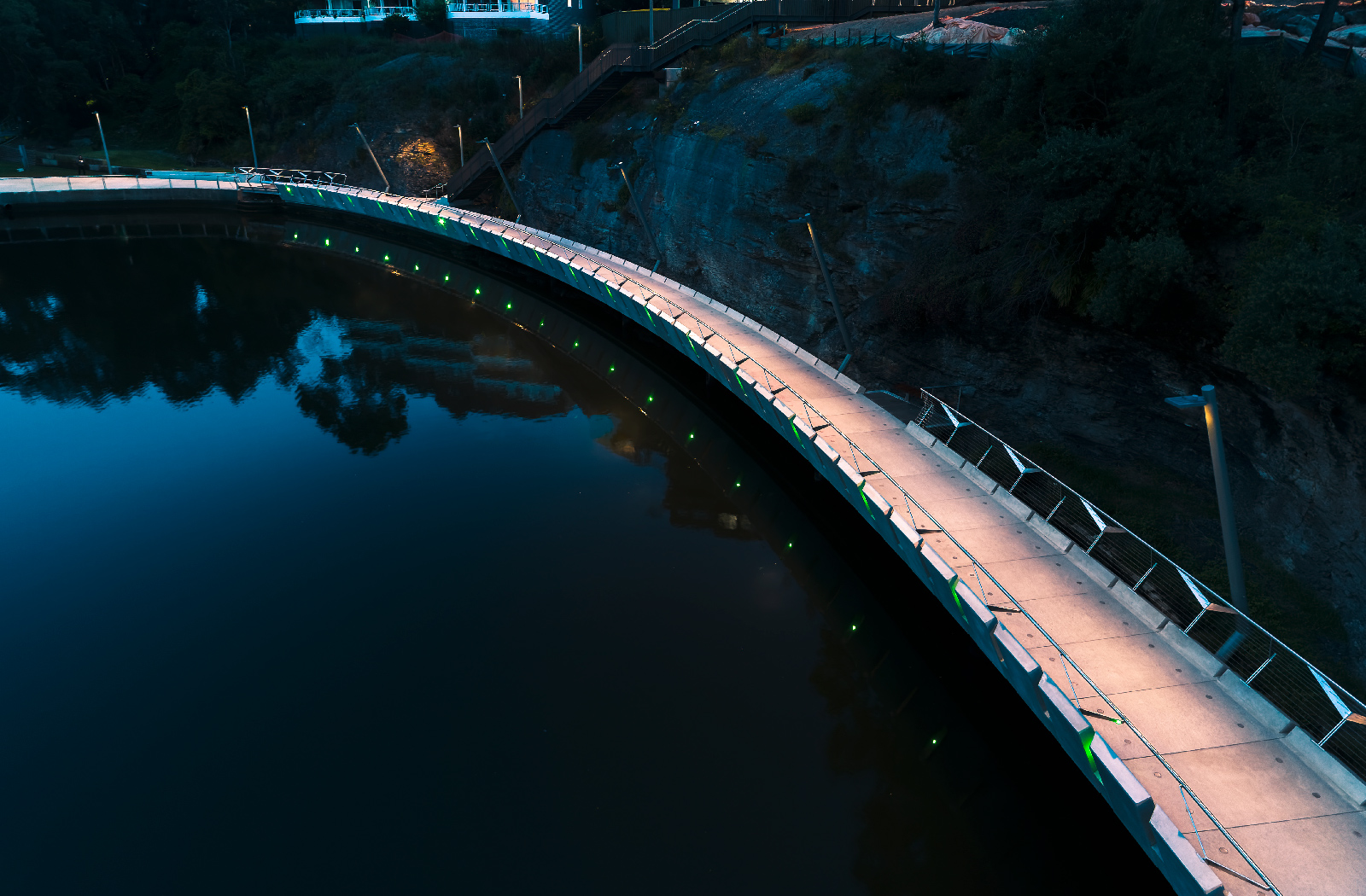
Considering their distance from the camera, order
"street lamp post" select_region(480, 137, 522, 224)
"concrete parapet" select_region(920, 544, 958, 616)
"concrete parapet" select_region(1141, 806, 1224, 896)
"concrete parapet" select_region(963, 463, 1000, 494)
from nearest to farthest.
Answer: "concrete parapet" select_region(1141, 806, 1224, 896) → "concrete parapet" select_region(920, 544, 958, 616) → "concrete parapet" select_region(963, 463, 1000, 494) → "street lamp post" select_region(480, 137, 522, 224)

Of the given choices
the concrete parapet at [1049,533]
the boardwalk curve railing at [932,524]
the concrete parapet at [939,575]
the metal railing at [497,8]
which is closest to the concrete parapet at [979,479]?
the concrete parapet at [1049,533]

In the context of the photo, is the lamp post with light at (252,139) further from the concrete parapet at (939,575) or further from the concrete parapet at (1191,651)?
the concrete parapet at (1191,651)

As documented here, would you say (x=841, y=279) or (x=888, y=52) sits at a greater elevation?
(x=888, y=52)

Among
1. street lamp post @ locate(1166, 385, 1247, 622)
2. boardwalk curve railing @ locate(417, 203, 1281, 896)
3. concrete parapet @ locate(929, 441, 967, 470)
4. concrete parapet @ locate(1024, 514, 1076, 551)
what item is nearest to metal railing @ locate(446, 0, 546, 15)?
boardwalk curve railing @ locate(417, 203, 1281, 896)

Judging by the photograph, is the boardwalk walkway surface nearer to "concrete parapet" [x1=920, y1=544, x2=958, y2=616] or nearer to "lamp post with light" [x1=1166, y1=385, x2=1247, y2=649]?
"concrete parapet" [x1=920, y1=544, x2=958, y2=616]

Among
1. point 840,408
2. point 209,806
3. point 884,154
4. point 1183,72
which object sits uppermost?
point 1183,72

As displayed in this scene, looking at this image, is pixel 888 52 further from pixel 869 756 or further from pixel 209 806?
pixel 209 806

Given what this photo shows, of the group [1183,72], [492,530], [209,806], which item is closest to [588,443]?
[492,530]
